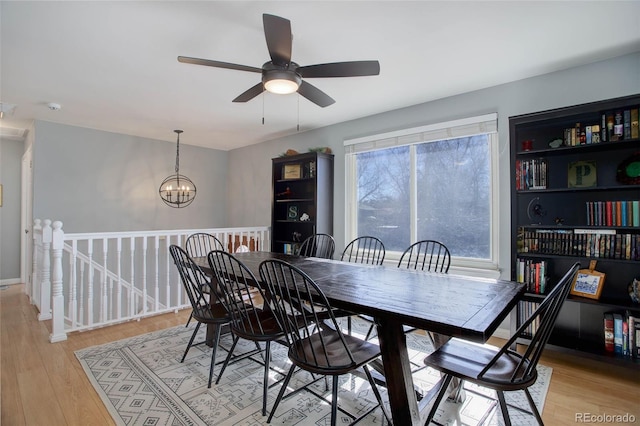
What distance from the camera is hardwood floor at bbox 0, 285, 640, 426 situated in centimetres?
186

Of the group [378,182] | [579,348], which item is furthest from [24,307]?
[579,348]

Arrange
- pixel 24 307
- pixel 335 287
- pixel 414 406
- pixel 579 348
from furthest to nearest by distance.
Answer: pixel 24 307
pixel 579 348
pixel 335 287
pixel 414 406

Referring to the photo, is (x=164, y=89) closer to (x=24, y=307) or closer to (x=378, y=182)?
(x=378, y=182)

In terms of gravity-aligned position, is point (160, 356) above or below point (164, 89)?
below

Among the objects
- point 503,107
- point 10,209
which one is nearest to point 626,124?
point 503,107

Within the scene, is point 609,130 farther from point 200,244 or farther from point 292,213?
point 200,244

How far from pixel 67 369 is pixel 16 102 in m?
3.02

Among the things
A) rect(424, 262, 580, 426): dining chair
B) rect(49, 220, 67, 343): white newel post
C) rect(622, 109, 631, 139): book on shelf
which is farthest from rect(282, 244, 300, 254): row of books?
rect(622, 109, 631, 139): book on shelf

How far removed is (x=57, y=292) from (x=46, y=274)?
0.45 metres

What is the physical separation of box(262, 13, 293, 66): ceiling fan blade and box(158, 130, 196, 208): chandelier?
13.0 feet

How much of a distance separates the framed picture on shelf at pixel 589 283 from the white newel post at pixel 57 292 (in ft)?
14.8

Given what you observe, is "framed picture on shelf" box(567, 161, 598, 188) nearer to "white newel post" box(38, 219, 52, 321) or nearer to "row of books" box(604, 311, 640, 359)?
"row of books" box(604, 311, 640, 359)

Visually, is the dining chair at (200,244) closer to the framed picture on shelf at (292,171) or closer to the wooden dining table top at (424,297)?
the framed picture on shelf at (292,171)

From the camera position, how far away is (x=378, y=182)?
4.01 meters
